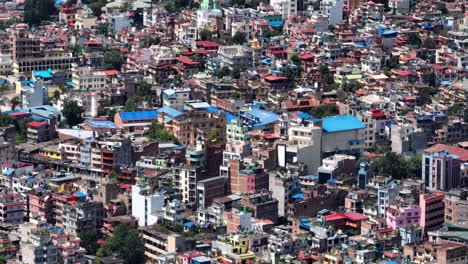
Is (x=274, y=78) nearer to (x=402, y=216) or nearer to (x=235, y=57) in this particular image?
(x=235, y=57)

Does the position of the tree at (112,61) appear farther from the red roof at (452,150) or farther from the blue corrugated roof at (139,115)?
the red roof at (452,150)

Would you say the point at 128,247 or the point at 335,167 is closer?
the point at 128,247

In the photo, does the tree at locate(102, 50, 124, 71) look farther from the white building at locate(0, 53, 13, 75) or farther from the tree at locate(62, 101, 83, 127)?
the tree at locate(62, 101, 83, 127)

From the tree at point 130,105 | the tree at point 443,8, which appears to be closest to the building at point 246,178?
the tree at point 130,105

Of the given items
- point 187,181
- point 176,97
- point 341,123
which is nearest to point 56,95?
point 176,97

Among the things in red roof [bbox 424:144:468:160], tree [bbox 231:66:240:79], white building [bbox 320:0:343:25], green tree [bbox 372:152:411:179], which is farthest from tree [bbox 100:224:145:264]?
white building [bbox 320:0:343:25]

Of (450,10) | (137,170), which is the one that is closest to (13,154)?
(137,170)
